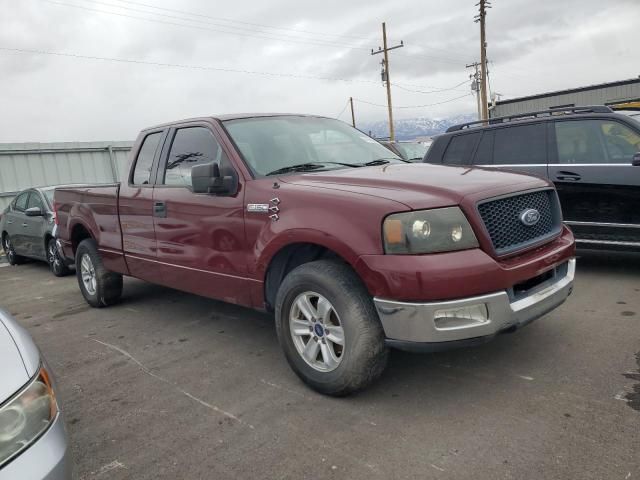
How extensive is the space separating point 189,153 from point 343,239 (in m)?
1.97

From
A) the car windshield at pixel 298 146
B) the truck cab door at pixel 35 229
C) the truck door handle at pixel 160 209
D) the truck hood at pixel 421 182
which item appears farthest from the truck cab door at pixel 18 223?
the truck hood at pixel 421 182

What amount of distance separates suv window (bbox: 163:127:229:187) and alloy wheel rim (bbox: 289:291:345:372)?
126 centimetres

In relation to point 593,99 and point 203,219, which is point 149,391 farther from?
point 593,99

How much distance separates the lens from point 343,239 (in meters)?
2.90

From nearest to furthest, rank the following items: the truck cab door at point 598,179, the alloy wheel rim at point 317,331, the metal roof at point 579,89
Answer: the alloy wheel rim at point 317,331, the truck cab door at point 598,179, the metal roof at point 579,89

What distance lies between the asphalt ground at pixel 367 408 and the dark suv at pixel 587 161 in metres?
0.98

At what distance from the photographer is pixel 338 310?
2.92 m

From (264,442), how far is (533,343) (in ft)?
6.92

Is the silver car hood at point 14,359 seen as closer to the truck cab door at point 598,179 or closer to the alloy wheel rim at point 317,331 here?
the alloy wheel rim at point 317,331

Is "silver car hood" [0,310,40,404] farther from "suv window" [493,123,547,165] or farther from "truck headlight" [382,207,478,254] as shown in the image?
"suv window" [493,123,547,165]

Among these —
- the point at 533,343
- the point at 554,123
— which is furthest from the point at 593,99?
the point at 533,343

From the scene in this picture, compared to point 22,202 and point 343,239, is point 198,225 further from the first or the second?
point 22,202

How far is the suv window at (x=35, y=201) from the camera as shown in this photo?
8.60 metres

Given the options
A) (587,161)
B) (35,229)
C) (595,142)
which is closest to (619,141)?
(595,142)
